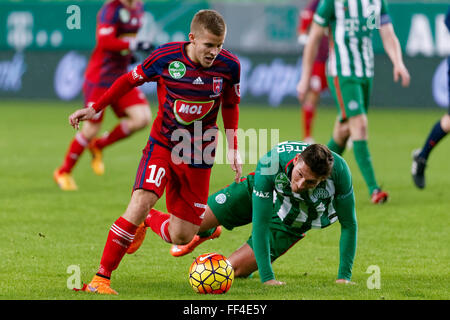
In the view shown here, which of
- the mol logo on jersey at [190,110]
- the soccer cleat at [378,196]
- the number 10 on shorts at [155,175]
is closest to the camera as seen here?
the number 10 on shorts at [155,175]

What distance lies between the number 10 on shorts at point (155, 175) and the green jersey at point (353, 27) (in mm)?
3811

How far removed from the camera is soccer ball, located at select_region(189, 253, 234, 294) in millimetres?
5125

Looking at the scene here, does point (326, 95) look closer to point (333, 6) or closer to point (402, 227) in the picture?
point (333, 6)

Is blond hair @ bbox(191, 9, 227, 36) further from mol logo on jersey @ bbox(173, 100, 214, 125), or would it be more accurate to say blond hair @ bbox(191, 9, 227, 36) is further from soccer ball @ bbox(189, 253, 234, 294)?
soccer ball @ bbox(189, 253, 234, 294)

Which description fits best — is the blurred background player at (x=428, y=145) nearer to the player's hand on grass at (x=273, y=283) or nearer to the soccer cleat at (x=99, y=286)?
the player's hand on grass at (x=273, y=283)

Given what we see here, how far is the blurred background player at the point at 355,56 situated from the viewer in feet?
28.2

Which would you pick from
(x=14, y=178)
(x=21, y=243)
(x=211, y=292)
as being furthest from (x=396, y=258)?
(x=14, y=178)

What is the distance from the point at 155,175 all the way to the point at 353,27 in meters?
4.09

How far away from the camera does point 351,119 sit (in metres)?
8.59

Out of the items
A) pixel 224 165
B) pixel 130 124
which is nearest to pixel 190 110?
pixel 130 124

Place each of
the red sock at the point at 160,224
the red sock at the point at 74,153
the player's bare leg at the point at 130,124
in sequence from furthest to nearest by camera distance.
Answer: the player's bare leg at the point at 130,124, the red sock at the point at 74,153, the red sock at the point at 160,224

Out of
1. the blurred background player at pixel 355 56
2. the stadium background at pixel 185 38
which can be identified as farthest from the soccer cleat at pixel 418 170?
the stadium background at pixel 185 38

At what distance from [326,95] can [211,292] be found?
14285mm

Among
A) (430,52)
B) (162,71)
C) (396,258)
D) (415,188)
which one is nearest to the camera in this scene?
(162,71)
